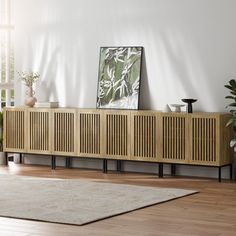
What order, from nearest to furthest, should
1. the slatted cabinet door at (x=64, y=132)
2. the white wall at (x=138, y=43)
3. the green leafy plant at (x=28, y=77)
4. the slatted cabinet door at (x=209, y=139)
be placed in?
the slatted cabinet door at (x=209, y=139) < the white wall at (x=138, y=43) < the slatted cabinet door at (x=64, y=132) < the green leafy plant at (x=28, y=77)

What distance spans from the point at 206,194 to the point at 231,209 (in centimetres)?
98

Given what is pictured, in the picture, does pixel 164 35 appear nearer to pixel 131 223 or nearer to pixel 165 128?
pixel 165 128

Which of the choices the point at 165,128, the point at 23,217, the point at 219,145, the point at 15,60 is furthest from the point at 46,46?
the point at 23,217

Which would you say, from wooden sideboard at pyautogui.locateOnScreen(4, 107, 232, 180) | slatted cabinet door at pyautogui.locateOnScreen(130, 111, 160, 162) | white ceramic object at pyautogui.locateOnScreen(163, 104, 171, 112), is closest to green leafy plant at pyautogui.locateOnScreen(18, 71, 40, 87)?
wooden sideboard at pyautogui.locateOnScreen(4, 107, 232, 180)

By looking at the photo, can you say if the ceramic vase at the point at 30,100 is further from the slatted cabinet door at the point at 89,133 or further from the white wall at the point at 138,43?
the slatted cabinet door at the point at 89,133

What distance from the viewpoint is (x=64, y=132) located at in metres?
10.4

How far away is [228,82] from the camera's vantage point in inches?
372

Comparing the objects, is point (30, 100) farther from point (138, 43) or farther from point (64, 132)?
point (138, 43)

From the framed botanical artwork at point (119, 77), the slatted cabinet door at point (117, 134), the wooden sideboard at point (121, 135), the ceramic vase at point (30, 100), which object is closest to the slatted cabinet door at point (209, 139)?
the wooden sideboard at point (121, 135)

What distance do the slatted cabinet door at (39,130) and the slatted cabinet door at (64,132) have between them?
0.09 metres

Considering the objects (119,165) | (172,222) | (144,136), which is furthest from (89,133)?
(172,222)

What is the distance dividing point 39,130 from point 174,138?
2.07 metres

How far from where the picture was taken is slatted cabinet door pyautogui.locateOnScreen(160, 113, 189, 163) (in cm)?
940

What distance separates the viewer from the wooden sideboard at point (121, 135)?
9273mm
